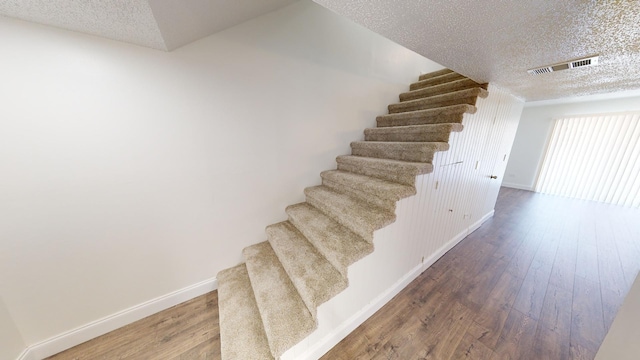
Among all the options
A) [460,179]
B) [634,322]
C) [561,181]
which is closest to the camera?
[634,322]

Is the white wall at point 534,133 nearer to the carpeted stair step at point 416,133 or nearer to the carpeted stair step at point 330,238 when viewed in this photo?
the carpeted stair step at point 416,133

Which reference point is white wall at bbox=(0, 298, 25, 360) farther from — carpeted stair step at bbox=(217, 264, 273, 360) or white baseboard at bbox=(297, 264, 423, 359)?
white baseboard at bbox=(297, 264, 423, 359)

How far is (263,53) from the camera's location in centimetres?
165

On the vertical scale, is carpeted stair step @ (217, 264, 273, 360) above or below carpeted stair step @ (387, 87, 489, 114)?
below

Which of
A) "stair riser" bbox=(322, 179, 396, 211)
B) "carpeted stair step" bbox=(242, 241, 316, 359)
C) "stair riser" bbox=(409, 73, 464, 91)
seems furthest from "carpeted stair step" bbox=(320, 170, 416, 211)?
"stair riser" bbox=(409, 73, 464, 91)

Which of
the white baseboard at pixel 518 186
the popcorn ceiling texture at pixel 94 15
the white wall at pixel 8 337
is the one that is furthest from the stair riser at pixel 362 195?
the white baseboard at pixel 518 186

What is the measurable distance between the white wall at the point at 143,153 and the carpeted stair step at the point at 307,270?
16.6 inches

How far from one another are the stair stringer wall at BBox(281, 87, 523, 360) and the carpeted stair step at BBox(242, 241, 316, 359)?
102 millimetres

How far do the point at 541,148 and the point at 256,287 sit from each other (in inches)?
315

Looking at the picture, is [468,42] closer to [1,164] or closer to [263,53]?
[263,53]

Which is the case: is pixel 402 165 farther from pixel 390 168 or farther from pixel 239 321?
pixel 239 321

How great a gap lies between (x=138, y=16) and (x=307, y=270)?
1.79 metres

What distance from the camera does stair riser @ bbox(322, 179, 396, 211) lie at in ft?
4.83

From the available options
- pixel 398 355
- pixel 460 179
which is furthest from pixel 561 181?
pixel 398 355
